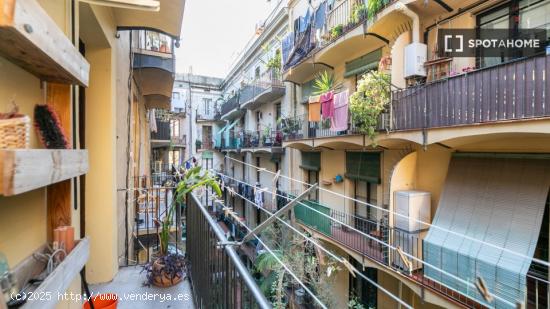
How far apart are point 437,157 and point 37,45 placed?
731cm

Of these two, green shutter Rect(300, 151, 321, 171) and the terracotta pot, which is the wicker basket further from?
green shutter Rect(300, 151, 321, 171)

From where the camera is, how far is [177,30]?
15.5ft

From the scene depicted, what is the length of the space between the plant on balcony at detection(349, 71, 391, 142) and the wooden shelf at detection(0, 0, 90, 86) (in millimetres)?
6156

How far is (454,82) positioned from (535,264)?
11.4 ft

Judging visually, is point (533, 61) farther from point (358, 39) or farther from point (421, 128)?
point (358, 39)

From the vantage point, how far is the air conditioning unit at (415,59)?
20.7ft

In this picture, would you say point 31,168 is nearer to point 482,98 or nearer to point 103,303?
point 103,303

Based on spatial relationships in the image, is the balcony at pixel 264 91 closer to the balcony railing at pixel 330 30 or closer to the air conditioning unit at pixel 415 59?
the balcony railing at pixel 330 30

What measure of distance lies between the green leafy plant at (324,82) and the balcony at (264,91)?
323 centimetres

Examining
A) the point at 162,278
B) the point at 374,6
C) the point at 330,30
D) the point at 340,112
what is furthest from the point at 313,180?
the point at 162,278

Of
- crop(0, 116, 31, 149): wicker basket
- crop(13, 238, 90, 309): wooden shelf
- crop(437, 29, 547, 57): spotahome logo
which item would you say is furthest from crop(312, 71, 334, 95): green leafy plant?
crop(0, 116, 31, 149): wicker basket

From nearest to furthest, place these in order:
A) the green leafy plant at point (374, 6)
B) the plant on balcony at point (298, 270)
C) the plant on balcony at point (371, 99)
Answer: the plant on balcony at point (371, 99)
the green leafy plant at point (374, 6)
the plant on balcony at point (298, 270)

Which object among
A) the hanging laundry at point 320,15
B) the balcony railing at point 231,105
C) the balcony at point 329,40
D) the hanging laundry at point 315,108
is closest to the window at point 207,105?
the balcony railing at point 231,105

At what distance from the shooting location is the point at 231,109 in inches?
852
